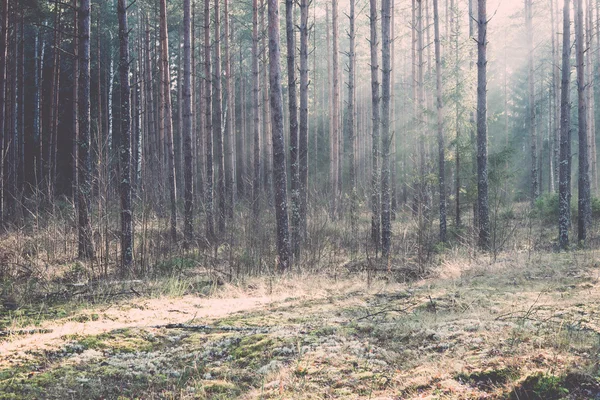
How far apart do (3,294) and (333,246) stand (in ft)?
26.9

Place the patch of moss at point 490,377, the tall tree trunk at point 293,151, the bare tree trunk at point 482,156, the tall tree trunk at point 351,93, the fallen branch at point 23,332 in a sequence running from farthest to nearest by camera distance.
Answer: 1. the tall tree trunk at point 351,93
2. the bare tree trunk at point 482,156
3. the tall tree trunk at point 293,151
4. the fallen branch at point 23,332
5. the patch of moss at point 490,377

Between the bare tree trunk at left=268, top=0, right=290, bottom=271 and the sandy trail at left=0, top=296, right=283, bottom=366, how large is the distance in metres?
3.06

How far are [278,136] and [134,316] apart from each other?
5863mm

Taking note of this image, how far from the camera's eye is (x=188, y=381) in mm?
3617

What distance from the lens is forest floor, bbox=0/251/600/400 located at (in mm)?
3143

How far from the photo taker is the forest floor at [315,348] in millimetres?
3143

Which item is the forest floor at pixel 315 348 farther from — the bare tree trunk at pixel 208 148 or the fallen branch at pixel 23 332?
the bare tree trunk at pixel 208 148

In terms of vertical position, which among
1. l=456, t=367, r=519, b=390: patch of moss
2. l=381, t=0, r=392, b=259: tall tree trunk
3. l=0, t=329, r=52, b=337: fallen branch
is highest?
l=381, t=0, r=392, b=259: tall tree trunk

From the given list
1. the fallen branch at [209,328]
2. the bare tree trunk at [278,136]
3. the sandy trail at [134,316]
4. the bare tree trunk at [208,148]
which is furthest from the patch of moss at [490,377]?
the bare tree trunk at [208,148]

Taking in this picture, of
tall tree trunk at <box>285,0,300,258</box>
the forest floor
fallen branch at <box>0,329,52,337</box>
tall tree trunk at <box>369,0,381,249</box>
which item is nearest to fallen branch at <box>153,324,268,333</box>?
the forest floor

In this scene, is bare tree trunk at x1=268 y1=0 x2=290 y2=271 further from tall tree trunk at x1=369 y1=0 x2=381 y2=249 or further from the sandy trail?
tall tree trunk at x1=369 y1=0 x2=381 y2=249

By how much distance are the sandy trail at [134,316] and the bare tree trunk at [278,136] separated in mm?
3062

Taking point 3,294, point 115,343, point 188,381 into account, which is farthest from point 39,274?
point 188,381

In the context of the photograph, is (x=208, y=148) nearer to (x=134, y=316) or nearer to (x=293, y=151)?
(x=293, y=151)
